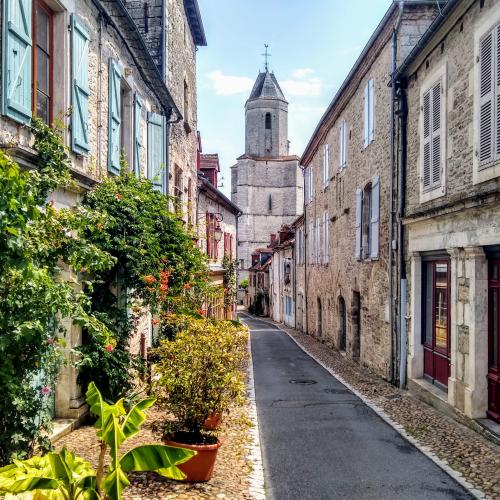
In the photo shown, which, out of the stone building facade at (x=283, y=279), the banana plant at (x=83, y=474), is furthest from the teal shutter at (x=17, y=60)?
the stone building facade at (x=283, y=279)

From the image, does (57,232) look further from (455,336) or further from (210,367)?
(455,336)

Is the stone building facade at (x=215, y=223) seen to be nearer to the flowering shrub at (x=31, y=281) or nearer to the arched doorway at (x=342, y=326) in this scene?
the arched doorway at (x=342, y=326)

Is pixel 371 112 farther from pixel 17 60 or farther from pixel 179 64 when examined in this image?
pixel 17 60

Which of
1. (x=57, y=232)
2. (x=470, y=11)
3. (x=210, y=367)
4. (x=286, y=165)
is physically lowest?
A: (x=210, y=367)

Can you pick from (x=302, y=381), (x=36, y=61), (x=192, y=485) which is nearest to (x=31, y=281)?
(x=192, y=485)

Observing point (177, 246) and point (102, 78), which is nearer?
point (102, 78)

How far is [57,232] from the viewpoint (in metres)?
5.60

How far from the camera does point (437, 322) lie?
1068 cm

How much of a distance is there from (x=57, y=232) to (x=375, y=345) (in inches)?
411

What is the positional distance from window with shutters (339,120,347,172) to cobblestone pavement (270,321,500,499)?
7.46 m

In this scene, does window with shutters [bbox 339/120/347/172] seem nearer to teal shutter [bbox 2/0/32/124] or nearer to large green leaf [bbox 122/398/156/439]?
teal shutter [bbox 2/0/32/124]

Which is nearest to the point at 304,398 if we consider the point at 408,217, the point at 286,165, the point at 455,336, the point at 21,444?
the point at 455,336

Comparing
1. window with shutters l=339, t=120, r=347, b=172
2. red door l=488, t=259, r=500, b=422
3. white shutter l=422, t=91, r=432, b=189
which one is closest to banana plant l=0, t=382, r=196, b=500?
red door l=488, t=259, r=500, b=422

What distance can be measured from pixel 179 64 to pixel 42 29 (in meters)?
9.02
